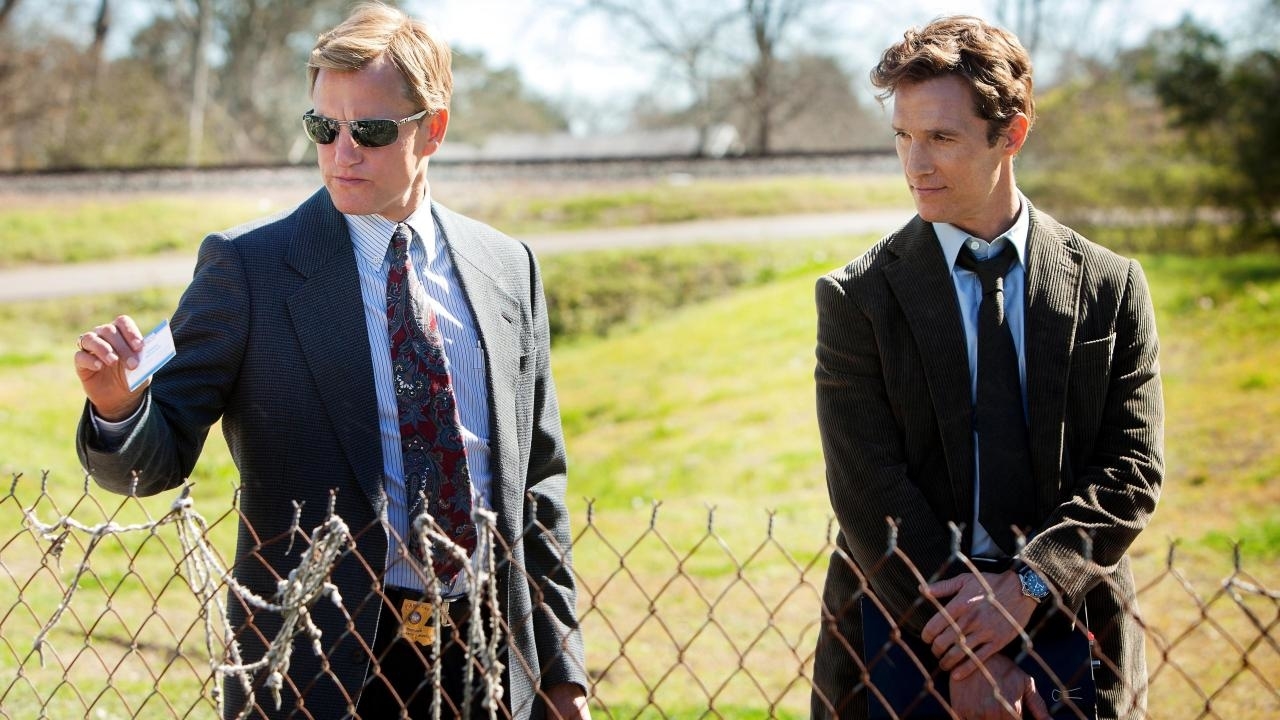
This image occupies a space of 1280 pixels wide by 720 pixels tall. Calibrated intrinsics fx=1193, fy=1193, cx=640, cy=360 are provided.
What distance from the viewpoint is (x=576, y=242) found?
Answer: 1583 centimetres

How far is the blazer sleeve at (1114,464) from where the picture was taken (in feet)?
7.22

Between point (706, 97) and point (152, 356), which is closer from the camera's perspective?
point (152, 356)

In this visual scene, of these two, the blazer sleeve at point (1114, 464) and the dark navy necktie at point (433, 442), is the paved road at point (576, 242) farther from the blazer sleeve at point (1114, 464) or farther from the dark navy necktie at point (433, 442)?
the blazer sleeve at point (1114, 464)

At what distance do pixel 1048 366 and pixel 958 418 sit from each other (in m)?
0.20

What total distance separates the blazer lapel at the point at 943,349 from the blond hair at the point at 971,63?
290mm

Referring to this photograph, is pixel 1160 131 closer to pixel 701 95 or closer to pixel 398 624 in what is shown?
pixel 701 95

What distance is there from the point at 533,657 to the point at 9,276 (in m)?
14.3

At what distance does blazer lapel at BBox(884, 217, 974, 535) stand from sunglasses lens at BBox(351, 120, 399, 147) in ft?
3.42

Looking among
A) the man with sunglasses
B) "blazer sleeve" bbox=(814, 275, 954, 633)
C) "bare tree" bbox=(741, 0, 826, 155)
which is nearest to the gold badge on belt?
the man with sunglasses

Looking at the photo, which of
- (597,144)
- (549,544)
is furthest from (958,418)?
(597,144)

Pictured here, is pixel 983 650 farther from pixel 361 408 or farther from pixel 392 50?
pixel 392 50

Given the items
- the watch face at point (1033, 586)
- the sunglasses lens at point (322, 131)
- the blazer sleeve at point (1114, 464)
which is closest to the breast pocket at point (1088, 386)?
the blazer sleeve at point (1114, 464)

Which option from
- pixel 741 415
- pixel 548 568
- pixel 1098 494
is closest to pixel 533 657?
pixel 548 568

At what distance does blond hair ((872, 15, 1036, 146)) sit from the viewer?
90.1 inches
